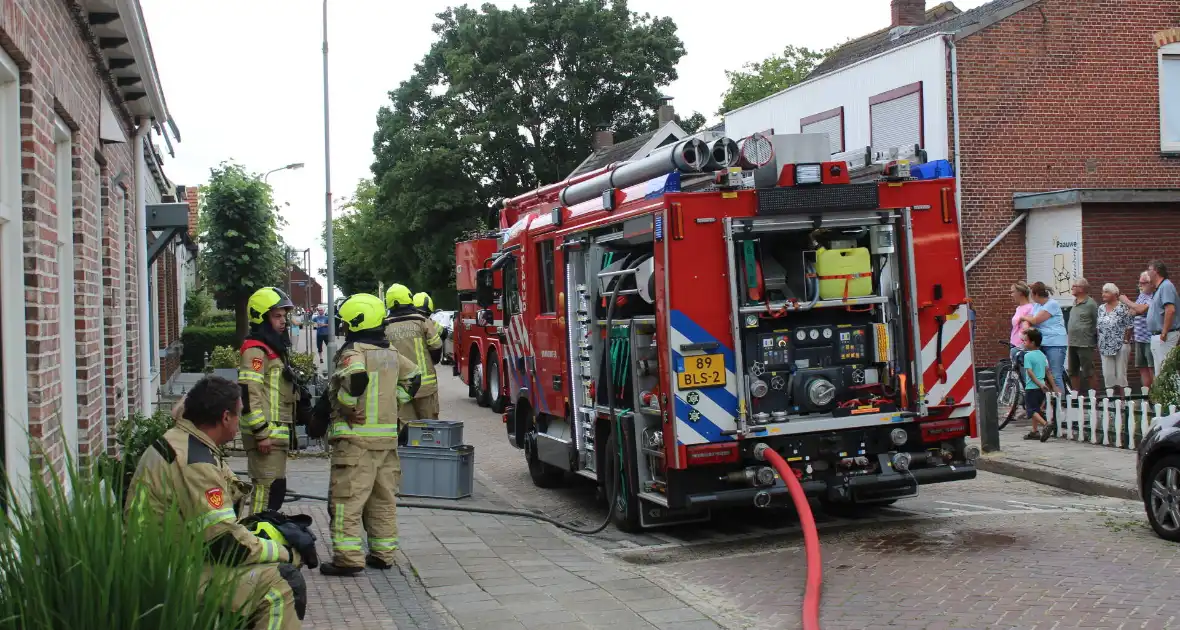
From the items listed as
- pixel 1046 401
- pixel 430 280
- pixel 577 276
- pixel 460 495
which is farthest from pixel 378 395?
pixel 430 280

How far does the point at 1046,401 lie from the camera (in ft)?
43.1

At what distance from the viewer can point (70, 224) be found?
7.23m

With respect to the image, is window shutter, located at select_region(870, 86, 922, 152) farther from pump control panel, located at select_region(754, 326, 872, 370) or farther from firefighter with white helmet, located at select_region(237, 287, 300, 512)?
firefighter with white helmet, located at select_region(237, 287, 300, 512)

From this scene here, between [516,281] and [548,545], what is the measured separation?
12.1ft

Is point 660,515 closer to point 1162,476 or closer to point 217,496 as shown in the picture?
point 1162,476

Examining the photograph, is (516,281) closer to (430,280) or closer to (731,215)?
(731,215)

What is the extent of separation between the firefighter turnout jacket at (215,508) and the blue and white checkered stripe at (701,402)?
3.77m

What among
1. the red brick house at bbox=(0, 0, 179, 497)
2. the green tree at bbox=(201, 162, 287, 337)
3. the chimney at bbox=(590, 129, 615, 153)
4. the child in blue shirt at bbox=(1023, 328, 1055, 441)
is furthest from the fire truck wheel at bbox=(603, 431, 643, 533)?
the chimney at bbox=(590, 129, 615, 153)

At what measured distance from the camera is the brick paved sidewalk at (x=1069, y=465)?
1031 cm

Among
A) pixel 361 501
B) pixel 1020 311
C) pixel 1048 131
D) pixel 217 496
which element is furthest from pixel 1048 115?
pixel 217 496

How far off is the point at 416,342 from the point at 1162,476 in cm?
664

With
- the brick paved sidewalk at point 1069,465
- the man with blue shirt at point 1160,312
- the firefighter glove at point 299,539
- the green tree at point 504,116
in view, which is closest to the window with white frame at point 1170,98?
the man with blue shirt at point 1160,312

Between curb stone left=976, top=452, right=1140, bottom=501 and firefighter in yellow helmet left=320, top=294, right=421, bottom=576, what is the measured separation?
241 inches

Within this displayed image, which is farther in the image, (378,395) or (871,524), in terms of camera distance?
(871,524)
